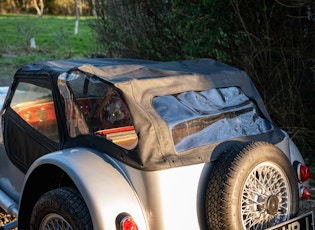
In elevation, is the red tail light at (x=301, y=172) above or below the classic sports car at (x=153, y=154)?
below

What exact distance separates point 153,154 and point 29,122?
144cm

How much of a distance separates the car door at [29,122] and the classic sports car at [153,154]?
15 mm

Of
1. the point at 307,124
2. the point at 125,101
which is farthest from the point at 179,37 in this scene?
the point at 125,101

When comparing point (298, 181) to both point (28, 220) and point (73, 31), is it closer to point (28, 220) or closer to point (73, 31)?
point (28, 220)

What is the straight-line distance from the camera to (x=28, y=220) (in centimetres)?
343

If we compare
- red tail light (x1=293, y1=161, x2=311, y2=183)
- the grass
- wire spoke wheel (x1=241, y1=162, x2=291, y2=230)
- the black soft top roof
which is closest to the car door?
the black soft top roof

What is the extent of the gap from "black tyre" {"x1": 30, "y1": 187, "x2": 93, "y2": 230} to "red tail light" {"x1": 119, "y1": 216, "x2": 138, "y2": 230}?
7.5 inches

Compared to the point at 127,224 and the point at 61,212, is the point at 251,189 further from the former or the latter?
the point at 61,212

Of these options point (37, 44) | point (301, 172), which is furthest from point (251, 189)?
point (37, 44)

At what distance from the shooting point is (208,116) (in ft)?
11.1

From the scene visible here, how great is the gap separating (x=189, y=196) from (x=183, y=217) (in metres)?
0.13

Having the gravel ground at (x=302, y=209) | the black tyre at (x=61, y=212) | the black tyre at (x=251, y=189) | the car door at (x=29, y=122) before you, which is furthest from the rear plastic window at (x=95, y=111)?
the gravel ground at (x=302, y=209)

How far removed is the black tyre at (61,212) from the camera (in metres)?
2.86

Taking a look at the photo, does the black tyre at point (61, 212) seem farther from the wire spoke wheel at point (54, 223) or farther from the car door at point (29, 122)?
the car door at point (29, 122)
